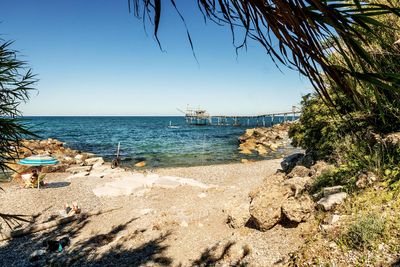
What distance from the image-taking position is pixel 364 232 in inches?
186

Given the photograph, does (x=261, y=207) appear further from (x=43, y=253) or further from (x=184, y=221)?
(x=43, y=253)

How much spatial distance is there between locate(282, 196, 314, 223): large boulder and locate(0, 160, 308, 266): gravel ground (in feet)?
0.67

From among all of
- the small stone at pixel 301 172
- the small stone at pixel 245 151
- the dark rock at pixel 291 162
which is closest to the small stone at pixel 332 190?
the small stone at pixel 301 172

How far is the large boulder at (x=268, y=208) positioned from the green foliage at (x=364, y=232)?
2250mm

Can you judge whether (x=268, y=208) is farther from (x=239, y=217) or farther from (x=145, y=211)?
(x=145, y=211)

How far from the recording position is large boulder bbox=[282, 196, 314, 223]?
666 centimetres

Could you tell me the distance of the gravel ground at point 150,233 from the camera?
665 cm

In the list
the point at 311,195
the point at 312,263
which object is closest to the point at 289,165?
the point at 311,195

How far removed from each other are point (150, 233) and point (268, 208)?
368 centimetres

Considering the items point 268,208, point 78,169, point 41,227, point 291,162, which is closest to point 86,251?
point 41,227

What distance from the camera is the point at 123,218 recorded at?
10258 mm

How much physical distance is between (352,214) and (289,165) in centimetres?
722

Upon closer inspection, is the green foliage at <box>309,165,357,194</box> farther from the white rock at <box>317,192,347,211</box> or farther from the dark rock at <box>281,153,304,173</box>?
the dark rock at <box>281,153,304,173</box>

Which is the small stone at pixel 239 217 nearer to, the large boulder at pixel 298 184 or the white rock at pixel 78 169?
the large boulder at pixel 298 184
